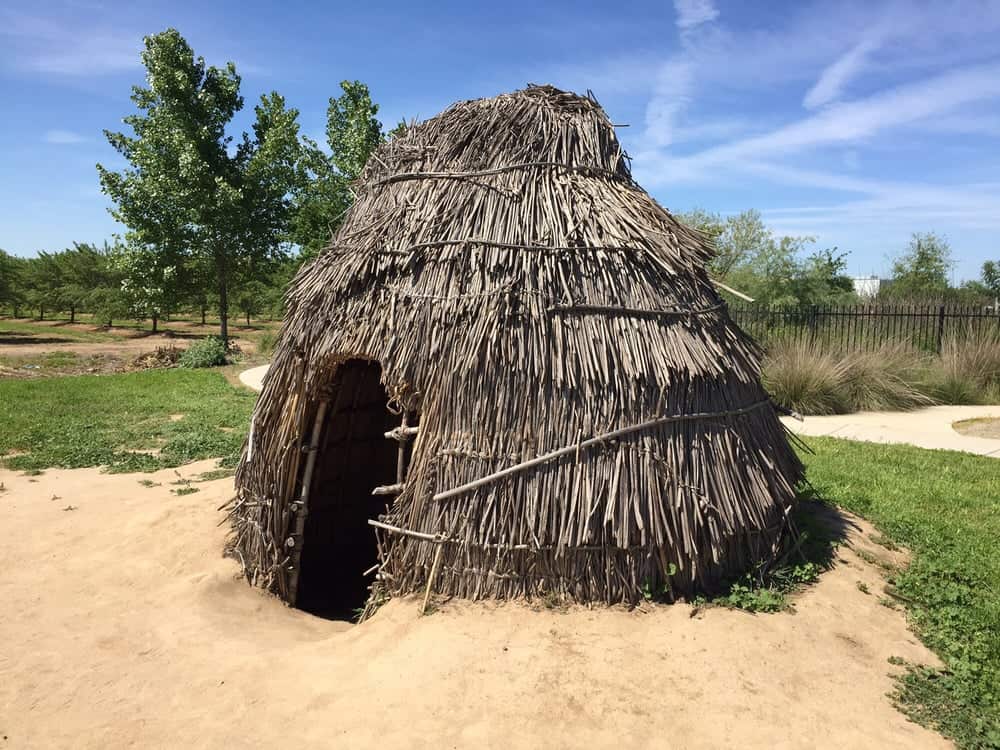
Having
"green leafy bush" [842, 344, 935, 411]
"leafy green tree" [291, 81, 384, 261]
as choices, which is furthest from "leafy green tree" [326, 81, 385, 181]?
"green leafy bush" [842, 344, 935, 411]

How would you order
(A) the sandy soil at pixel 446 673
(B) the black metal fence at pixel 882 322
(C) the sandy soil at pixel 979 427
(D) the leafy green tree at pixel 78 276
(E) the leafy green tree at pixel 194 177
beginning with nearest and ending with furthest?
(A) the sandy soil at pixel 446 673 → (C) the sandy soil at pixel 979 427 → (B) the black metal fence at pixel 882 322 → (E) the leafy green tree at pixel 194 177 → (D) the leafy green tree at pixel 78 276

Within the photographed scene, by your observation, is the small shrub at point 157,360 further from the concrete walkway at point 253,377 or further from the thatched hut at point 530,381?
the thatched hut at point 530,381

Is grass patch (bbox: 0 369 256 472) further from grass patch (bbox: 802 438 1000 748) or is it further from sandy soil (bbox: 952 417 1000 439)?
sandy soil (bbox: 952 417 1000 439)

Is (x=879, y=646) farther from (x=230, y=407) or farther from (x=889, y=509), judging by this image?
(x=230, y=407)

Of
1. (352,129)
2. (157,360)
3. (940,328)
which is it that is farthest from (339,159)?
(940,328)

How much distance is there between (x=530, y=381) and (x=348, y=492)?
11.1 feet

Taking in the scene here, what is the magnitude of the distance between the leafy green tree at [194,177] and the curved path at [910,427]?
11948 millimetres

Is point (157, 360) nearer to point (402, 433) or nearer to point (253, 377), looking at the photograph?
point (253, 377)

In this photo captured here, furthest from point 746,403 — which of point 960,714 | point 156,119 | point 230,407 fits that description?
point 156,119

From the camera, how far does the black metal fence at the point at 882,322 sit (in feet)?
54.4

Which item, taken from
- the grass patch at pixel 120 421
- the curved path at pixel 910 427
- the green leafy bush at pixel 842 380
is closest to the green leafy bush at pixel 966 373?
the green leafy bush at pixel 842 380

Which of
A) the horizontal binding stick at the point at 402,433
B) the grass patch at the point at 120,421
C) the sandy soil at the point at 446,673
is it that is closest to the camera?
the sandy soil at the point at 446,673

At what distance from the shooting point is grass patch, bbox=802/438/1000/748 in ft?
12.4

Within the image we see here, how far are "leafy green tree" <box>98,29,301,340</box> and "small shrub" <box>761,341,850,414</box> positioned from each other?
15.5 m
